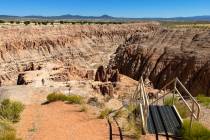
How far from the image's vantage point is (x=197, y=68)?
170ft

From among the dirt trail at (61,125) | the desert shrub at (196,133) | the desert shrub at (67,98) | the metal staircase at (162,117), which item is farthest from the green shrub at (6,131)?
the desert shrub at (196,133)

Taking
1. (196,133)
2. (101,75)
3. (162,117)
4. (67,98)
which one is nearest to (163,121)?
(162,117)

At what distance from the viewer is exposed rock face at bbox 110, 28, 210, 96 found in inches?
2007

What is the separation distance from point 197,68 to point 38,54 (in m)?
32.8

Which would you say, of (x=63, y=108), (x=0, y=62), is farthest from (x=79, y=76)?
(x=63, y=108)

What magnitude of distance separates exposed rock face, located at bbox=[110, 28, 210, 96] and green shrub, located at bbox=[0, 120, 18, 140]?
34446 millimetres

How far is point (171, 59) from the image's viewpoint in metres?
58.6

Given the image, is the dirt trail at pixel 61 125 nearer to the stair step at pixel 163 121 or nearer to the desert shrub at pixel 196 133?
the stair step at pixel 163 121

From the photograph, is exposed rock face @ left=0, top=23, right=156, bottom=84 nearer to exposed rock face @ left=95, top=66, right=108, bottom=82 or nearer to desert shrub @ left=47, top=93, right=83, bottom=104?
exposed rock face @ left=95, top=66, right=108, bottom=82

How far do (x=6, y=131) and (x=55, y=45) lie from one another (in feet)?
217

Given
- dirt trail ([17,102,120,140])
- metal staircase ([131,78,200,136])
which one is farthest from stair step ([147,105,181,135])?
dirt trail ([17,102,120,140])

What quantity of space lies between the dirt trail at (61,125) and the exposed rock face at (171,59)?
31197 mm

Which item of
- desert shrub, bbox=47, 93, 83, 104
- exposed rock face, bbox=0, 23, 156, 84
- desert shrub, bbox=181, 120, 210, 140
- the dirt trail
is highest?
desert shrub, bbox=181, 120, 210, 140

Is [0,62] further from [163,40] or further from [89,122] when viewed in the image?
[89,122]
